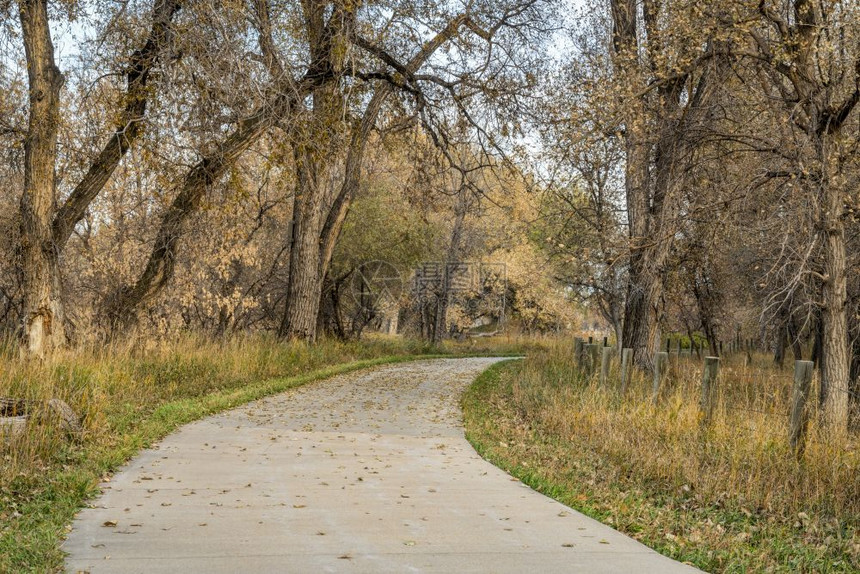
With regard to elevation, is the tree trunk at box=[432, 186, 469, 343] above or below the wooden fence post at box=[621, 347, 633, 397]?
above

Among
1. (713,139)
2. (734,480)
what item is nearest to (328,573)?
(734,480)

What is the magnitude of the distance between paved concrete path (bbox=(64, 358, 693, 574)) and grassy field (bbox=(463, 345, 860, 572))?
1.96 ft

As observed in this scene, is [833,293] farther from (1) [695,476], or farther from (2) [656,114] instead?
(2) [656,114]

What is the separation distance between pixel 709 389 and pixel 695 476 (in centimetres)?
265

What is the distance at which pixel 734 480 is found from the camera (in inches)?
381

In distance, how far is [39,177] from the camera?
52.1 ft

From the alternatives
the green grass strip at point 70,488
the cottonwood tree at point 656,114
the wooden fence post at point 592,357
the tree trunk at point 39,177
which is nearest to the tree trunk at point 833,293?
the cottonwood tree at point 656,114

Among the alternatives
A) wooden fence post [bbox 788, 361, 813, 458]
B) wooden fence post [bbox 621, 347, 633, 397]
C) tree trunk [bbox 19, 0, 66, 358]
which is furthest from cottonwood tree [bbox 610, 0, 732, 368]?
tree trunk [bbox 19, 0, 66, 358]

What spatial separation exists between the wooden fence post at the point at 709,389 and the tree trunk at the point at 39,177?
10.7 meters

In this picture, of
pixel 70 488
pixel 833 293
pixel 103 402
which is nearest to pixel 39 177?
pixel 103 402

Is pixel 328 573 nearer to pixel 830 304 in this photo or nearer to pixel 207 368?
pixel 830 304

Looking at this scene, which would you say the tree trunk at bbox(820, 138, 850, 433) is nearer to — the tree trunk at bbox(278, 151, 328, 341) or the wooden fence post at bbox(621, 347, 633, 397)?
the wooden fence post at bbox(621, 347, 633, 397)

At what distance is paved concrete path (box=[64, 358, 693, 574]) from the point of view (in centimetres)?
614

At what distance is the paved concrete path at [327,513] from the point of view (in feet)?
20.1
